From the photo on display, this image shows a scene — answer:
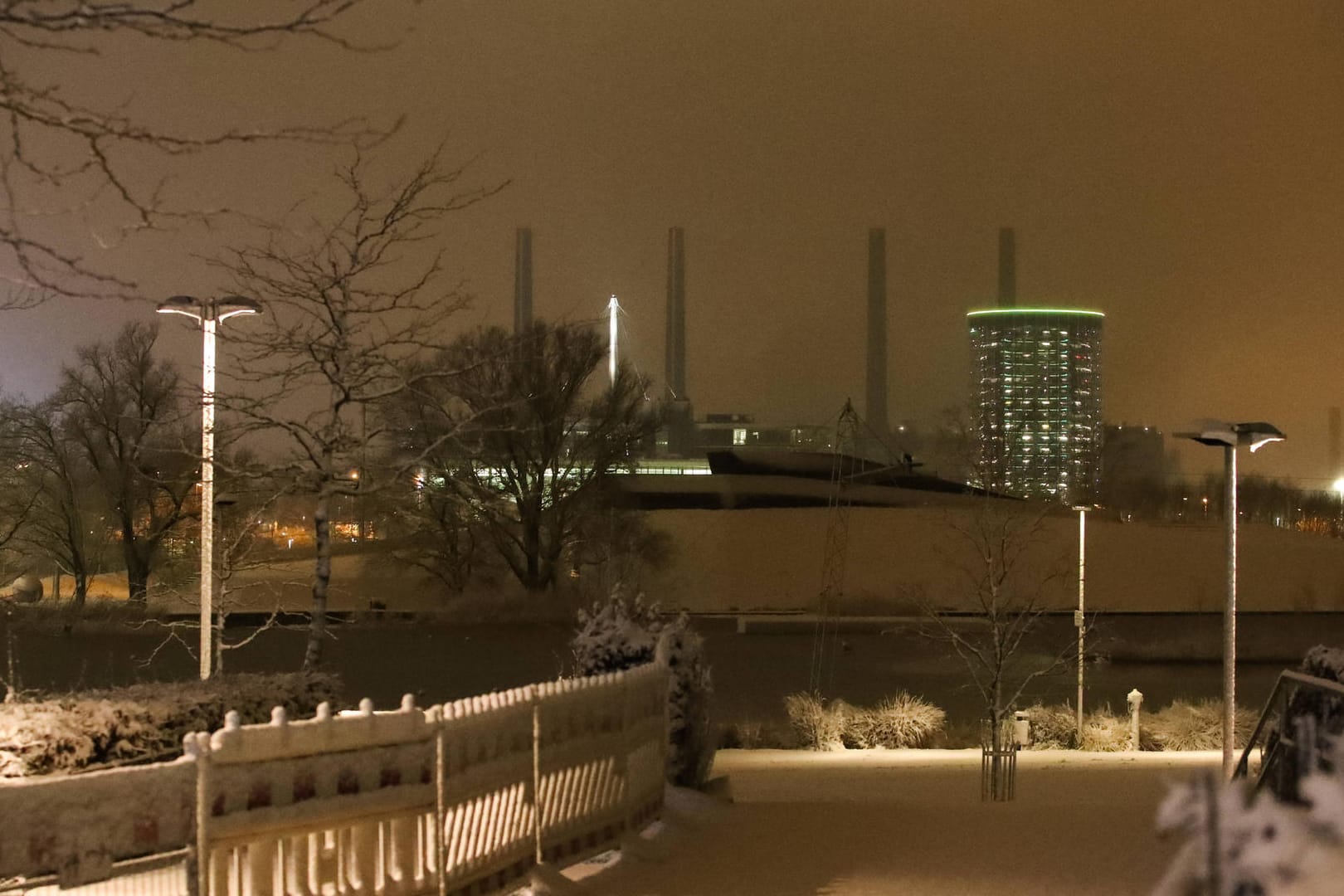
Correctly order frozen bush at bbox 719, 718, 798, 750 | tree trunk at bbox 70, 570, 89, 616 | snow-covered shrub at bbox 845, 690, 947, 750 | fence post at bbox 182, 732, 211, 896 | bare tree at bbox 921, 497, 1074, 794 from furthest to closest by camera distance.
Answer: tree trunk at bbox 70, 570, 89, 616 → snow-covered shrub at bbox 845, 690, 947, 750 → frozen bush at bbox 719, 718, 798, 750 → bare tree at bbox 921, 497, 1074, 794 → fence post at bbox 182, 732, 211, 896

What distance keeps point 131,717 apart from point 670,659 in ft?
16.2

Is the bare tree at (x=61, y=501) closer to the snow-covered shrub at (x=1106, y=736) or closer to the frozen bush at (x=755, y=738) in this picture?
the frozen bush at (x=755, y=738)

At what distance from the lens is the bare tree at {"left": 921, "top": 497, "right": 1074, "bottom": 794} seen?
98.4 feet

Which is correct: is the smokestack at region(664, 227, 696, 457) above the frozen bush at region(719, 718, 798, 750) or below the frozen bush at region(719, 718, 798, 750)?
above

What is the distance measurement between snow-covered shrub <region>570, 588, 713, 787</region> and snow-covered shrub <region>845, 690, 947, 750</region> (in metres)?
16.6

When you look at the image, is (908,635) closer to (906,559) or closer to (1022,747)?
(1022,747)

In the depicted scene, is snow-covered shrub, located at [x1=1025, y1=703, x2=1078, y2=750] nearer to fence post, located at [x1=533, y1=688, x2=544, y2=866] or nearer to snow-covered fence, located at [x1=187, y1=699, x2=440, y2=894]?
fence post, located at [x1=533, y1=688, x2=544, y2=866]

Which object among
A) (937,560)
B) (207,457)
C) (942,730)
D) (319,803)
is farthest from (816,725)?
(937,560)

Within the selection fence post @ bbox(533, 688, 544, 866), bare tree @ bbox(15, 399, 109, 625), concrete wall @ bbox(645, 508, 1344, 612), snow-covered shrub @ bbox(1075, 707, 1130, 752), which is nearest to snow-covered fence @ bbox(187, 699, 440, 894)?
fence post @ bbox(533, 688, 544, 866)

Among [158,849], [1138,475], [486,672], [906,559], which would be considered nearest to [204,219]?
[158,849]

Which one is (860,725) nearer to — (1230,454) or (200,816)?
(1230,454)

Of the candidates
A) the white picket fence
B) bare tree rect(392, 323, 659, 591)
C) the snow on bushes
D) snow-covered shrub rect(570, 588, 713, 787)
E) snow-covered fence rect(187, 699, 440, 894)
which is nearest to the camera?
the white picket fence

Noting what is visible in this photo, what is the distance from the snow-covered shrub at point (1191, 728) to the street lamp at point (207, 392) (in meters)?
20.6

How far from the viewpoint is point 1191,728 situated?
3219cm
